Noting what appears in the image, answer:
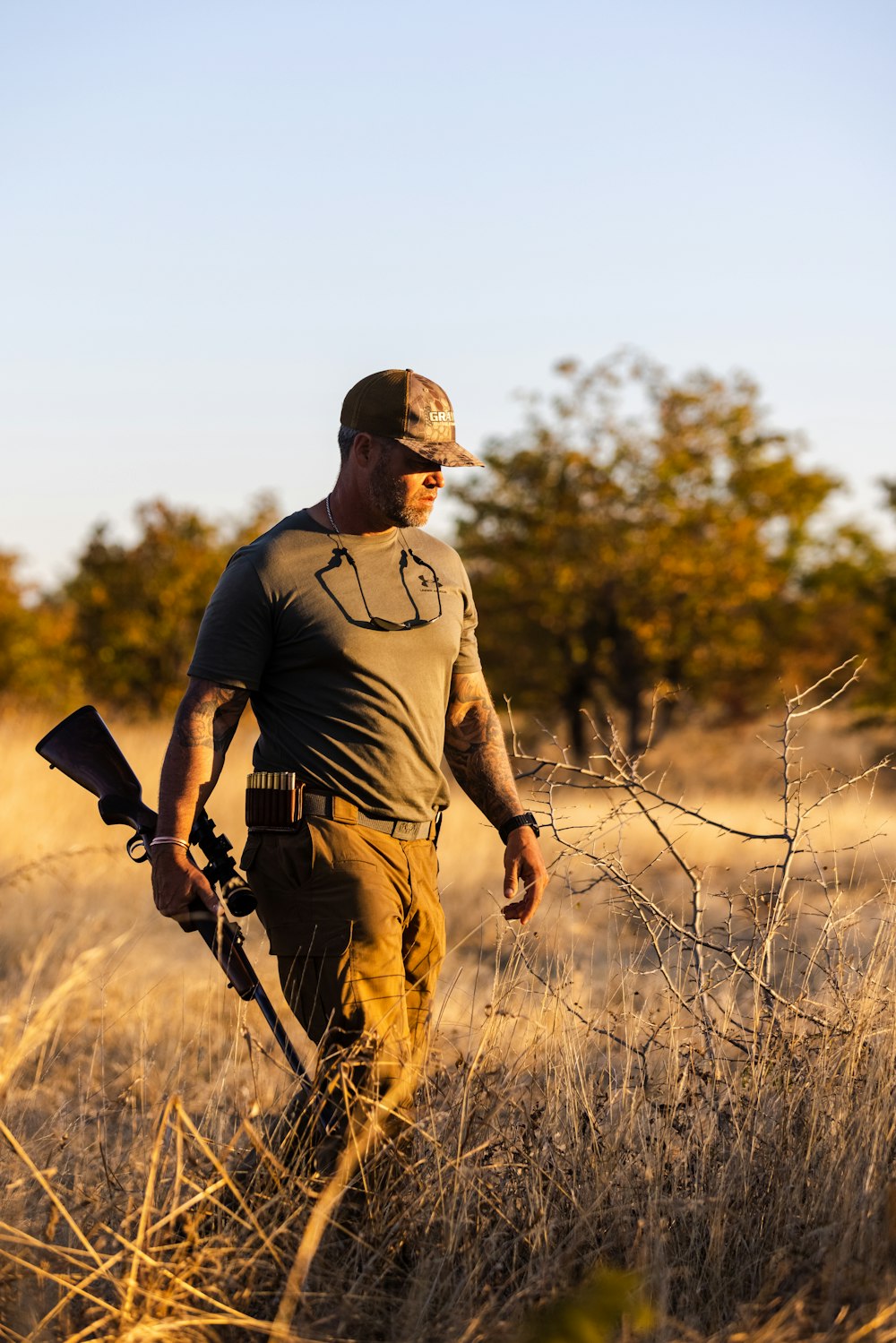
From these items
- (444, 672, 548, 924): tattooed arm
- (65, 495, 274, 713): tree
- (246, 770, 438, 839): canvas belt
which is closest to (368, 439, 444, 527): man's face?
(444, 672, 548, 924): tattooed arm

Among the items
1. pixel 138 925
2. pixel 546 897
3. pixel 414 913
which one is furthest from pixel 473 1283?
pixel 546 897

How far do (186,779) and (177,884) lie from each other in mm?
296

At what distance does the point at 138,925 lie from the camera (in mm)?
9102

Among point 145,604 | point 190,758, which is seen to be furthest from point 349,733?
point 145,604

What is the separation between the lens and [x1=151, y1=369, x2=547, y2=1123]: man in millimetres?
3523

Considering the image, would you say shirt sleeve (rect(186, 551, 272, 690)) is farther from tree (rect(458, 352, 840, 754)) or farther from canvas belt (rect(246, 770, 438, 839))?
tree (rect(458, 352, 840, 754))

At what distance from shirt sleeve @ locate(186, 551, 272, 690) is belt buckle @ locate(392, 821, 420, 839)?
567 mm

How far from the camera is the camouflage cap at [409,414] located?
12.5 feet

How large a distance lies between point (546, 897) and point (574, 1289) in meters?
7.56

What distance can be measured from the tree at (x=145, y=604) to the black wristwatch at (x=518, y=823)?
17.7 meters

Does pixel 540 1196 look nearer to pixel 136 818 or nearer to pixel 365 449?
pixel 136 818

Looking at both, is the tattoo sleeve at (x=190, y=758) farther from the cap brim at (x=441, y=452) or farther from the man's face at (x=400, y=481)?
the cap brim at (x=441, y=452)

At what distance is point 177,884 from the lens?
11.3ft

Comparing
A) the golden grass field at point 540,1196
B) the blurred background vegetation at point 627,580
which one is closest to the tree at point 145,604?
the blurred background vegetation at point 627,580
